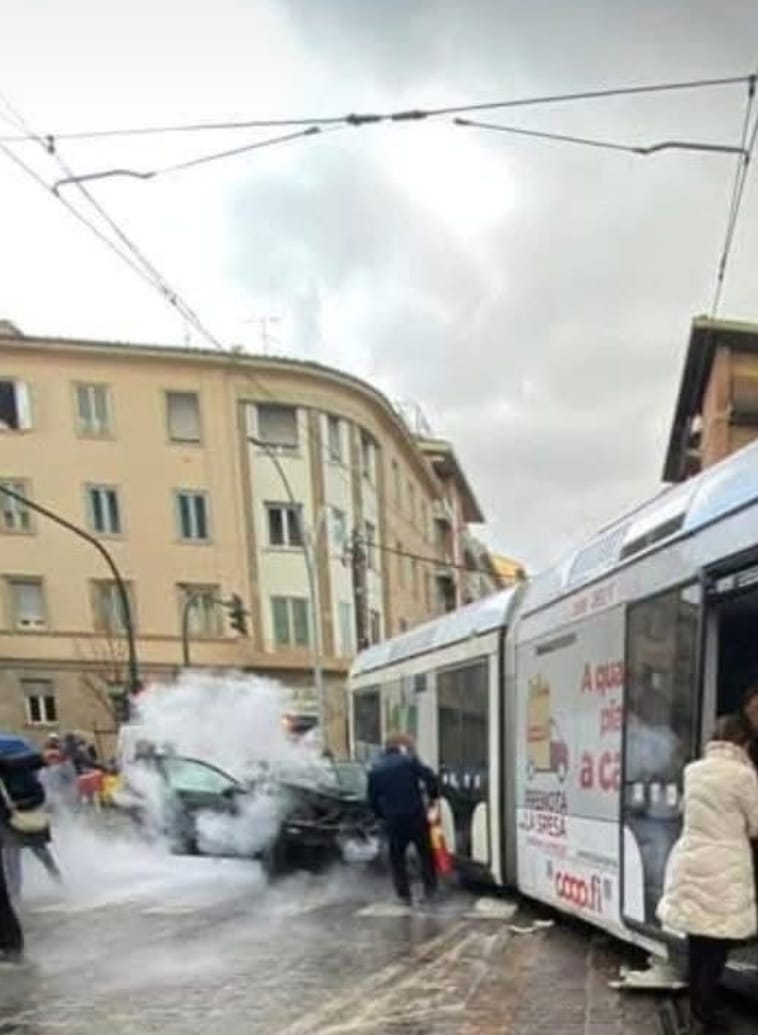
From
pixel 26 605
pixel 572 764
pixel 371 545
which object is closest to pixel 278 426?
pixel 371 545

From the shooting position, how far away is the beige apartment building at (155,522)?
1812 inches

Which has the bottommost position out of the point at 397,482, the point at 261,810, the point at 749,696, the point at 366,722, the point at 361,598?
the point at 361,598

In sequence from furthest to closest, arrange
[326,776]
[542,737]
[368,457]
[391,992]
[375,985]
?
1. [368,457]
2. [326,776]
3. [542,737]
4. [375,985]
5. [391,992]

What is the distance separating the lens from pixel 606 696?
28.6ft

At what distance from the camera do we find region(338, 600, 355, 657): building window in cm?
4886

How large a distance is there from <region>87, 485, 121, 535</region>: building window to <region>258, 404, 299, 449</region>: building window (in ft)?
18.9

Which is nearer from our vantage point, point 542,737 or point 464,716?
point 542,737

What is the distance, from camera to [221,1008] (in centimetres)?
753

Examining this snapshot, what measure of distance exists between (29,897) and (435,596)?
178ft

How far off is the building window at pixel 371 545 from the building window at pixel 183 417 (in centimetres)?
849

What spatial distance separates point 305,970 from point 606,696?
2692 mm

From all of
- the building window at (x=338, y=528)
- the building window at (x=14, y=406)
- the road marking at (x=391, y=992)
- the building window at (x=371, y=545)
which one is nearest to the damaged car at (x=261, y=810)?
the road marking at (x=391, y=992)

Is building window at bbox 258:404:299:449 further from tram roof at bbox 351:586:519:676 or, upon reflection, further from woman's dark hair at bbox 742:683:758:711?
woman's dark hair at bbox 742:683:758:711

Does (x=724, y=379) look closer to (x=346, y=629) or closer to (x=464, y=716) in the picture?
(x=464, y=716)
